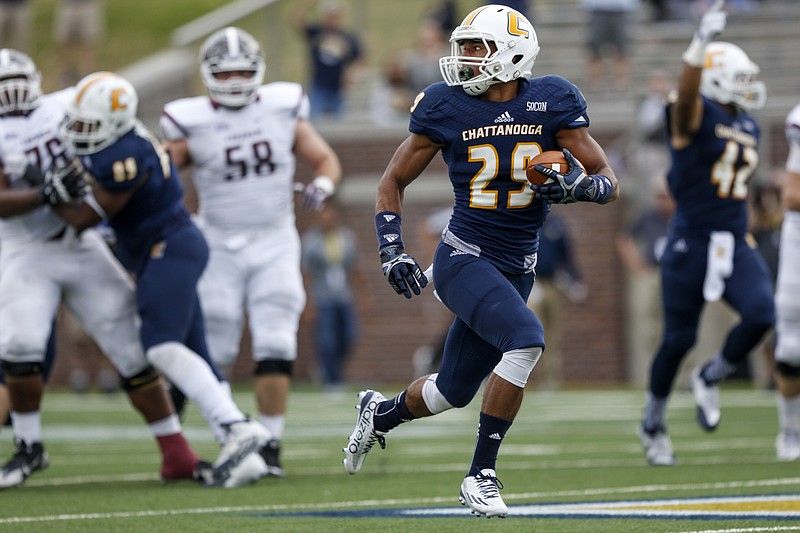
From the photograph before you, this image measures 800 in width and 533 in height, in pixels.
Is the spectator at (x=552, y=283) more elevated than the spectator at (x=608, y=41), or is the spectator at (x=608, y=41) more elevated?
the spectator at (x=608, y=41)

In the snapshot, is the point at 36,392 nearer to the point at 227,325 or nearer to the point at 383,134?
the point at 227,325

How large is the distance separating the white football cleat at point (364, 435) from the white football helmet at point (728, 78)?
9.66 ft

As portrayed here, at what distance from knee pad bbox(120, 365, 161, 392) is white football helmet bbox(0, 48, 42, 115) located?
4.64 ft

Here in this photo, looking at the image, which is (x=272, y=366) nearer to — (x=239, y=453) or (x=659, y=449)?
(x=239, y=453)

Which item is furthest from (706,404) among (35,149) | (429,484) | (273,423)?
(35,149)

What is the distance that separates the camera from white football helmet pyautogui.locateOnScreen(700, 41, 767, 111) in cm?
797

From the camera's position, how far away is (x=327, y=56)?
17109mm

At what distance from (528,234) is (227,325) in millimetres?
2661

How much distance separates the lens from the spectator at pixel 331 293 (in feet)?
49.8

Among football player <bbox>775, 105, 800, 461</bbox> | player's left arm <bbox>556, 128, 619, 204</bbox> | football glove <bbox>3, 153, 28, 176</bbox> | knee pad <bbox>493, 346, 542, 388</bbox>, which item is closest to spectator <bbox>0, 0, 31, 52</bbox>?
football glove <bbox>3, 153, 28, 176</bbox>

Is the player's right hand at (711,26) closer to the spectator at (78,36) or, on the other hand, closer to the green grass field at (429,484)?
the green grass field at (429,484)

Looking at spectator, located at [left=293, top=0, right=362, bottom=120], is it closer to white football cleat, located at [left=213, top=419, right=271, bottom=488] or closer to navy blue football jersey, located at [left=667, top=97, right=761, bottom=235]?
navy blue football jersey, located at [left=667, top=97, right=761, bottom=235]

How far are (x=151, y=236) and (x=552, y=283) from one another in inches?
319

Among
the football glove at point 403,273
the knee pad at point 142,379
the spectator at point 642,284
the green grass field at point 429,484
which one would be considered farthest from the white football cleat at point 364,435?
the spectator at point 642,284
